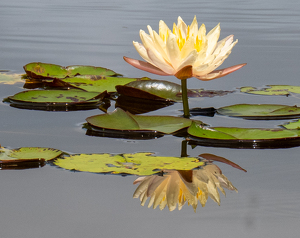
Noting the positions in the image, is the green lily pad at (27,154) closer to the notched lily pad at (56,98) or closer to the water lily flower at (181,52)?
the water lily flower at (181,52)

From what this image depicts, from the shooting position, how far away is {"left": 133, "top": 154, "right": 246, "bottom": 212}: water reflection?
1134 millimetres

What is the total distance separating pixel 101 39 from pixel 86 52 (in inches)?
39.4

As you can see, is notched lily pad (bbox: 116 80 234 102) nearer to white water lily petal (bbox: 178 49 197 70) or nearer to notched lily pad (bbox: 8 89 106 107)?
notched lily pad (bbox: 8 89 106 107)

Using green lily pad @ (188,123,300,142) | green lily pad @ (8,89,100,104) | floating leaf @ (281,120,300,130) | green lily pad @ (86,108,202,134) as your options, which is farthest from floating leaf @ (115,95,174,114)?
floating leaf @ (281,120,300,130)

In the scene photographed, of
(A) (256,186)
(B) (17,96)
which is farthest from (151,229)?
(B) (17,96)

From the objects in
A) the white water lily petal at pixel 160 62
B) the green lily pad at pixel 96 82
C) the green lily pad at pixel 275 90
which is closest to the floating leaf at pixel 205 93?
the green lily pad at pixel 275 90

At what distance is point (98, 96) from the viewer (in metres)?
2.21

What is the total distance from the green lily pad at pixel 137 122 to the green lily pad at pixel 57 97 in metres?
0.38

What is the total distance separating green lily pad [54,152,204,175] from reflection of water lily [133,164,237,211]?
4 cm

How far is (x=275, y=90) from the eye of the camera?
2486mm

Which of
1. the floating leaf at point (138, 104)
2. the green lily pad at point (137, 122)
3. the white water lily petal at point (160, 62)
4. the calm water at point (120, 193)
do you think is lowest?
the calm water at point (120, 193)

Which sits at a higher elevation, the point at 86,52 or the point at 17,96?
the point at 86,52

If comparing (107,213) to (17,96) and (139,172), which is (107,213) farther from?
(17,96)

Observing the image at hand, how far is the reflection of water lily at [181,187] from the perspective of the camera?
1134 mm
